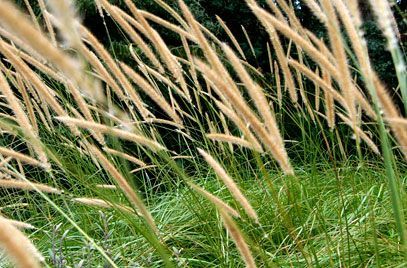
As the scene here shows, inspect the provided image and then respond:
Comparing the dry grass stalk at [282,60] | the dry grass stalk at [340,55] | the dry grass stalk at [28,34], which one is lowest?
the dry grass stalk at [282,60]

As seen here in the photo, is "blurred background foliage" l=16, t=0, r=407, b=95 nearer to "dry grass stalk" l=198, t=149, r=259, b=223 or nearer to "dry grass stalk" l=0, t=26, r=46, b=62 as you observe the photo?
"dry grass stalk" l=0, t=26, r=46, b=62

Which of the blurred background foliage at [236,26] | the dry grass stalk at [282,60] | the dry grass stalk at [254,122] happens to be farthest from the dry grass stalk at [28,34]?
the blurred background foliage at [236,26]

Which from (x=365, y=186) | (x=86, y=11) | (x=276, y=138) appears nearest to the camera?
(x=276, y=138)

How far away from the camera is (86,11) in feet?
24.5

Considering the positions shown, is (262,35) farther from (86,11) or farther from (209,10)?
(86,11)

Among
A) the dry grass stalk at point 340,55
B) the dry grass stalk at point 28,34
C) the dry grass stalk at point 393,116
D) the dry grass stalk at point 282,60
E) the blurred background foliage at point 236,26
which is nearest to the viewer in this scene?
the dry grass stalk at point 28,34

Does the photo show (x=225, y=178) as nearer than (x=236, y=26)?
→ Yes

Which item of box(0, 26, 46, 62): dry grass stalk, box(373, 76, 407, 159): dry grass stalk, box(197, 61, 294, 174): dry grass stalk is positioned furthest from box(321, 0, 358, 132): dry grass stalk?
box(0, 26, 46, 62): dry grass stalk

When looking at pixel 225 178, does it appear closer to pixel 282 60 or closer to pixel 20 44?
pixel 20 44

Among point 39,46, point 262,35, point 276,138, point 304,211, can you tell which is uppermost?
point 39,46

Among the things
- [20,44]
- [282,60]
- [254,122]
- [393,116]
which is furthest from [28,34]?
[282,60]

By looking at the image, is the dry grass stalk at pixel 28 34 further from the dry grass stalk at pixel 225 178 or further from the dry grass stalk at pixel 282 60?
the dry grass stalk at pixel 282 60

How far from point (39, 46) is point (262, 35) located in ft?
27.5

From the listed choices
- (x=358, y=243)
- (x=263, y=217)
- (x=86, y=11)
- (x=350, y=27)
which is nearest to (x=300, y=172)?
(x=263, y=217)
